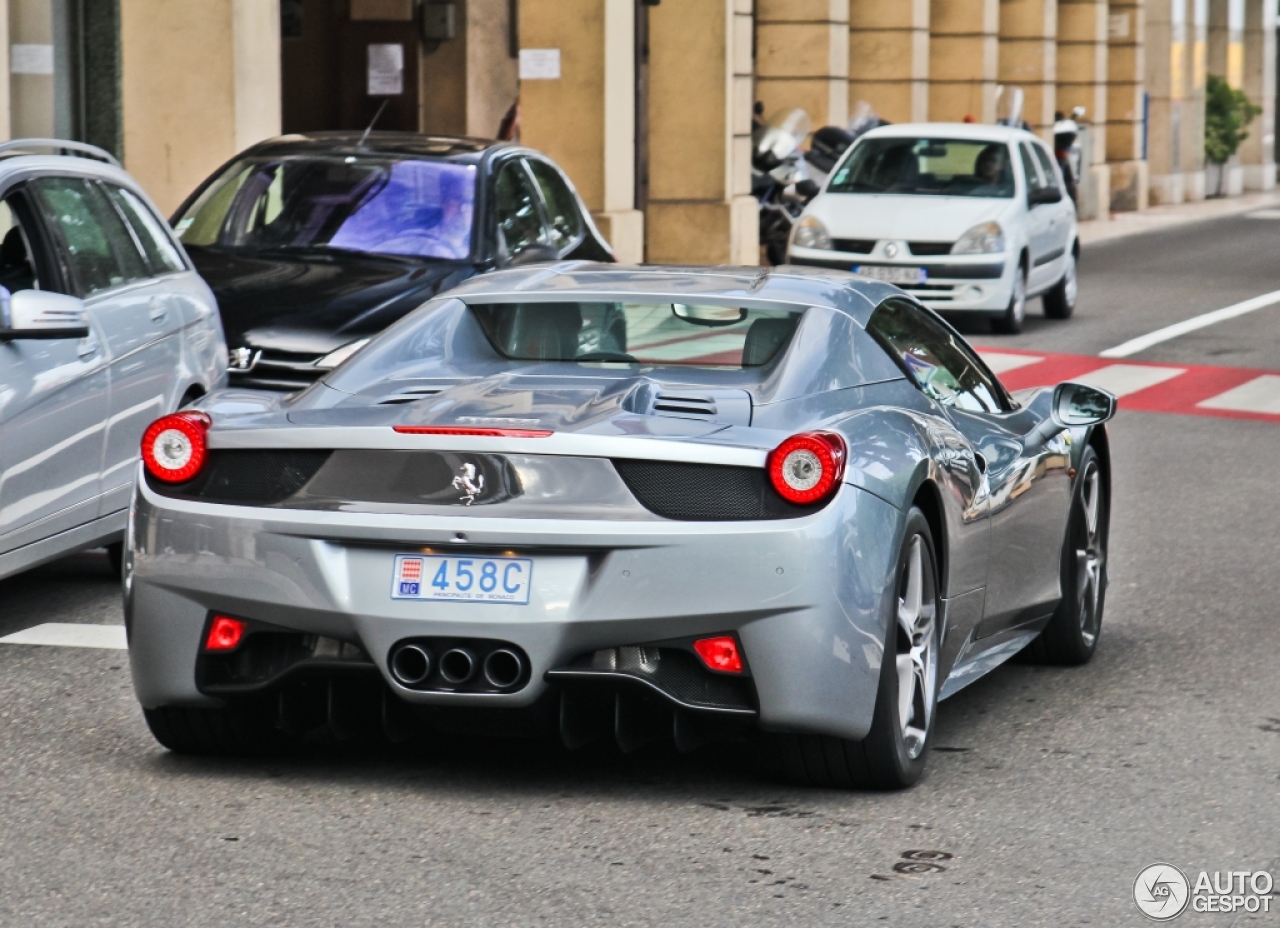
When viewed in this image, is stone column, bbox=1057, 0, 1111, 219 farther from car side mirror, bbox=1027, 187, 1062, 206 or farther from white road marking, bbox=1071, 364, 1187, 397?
white road marking, bbox=1071, 364, 1187, 397

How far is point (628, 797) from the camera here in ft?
18.8

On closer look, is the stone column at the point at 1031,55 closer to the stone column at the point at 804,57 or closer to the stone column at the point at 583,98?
the stone column at the point at 804,57

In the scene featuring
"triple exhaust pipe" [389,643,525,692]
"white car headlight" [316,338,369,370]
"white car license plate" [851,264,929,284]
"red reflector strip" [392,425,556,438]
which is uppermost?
"red reflector strip" [392,425,556,438]

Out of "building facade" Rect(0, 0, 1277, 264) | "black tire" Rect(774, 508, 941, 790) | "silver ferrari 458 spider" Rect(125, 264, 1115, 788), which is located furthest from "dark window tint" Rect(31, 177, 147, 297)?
"building facade" Rect(0, 0, 1277, 264)

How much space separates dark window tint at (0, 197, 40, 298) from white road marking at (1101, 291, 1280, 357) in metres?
12.4

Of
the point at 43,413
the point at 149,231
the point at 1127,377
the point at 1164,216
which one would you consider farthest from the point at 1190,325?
the point at 1164,216

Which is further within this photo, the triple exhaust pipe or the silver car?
the silver car

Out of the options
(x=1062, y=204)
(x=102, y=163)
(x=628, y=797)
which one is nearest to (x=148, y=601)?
(x=628, y=797)

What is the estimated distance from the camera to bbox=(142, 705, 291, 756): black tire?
5.95 meters

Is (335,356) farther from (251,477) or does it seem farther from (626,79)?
(626,79)

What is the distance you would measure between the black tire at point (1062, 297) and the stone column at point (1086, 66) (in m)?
23.0

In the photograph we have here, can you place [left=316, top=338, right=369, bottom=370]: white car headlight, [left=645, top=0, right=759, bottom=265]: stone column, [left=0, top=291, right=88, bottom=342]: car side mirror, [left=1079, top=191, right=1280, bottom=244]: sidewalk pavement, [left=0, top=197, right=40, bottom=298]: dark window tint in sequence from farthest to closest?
[left=1079, top=191, right=1280, bottom=244]: sidewalk pavement < [left=645, top=0, right=759, bottom=265]: stone column < [left=316, top=338, right=369, bottom=370]: white car headlight < [left=0, top=197, right=40, bottom=298]: dark window tint < [left=0, top=291, right=88, bottom=342]: car side mirror

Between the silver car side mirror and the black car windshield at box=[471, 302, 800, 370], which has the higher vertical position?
the black car windshield at box=[471, 302, 800, 370]

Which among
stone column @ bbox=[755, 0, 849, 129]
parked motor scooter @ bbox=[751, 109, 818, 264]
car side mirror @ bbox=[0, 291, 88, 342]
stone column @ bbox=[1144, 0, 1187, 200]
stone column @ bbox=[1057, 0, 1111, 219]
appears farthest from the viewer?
stone column @ bbox=[1144, 0, 1187, 200]
